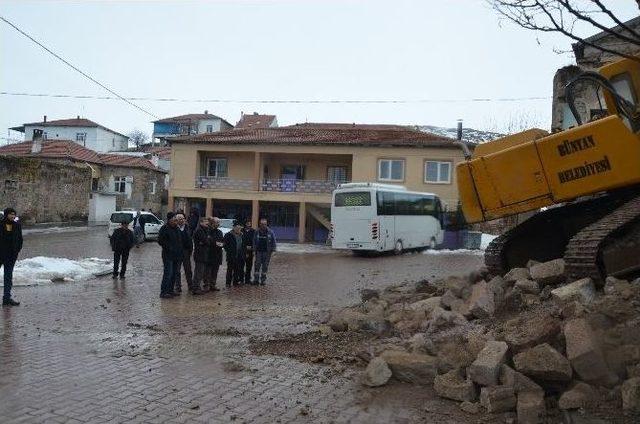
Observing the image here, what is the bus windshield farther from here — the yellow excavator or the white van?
the yellow excavator

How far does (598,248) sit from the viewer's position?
6.46 metres

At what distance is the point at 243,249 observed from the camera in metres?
14.5

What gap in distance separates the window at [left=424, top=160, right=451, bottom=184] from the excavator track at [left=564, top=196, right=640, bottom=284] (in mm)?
29332

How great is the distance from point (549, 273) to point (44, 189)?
1402 inches

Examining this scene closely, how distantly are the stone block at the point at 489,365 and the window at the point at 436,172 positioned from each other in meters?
31.3

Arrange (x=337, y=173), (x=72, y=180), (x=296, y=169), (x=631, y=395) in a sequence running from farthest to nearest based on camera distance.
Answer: (x=296, y=169) < (x=337, y=173) < (x=72, y=180) < (x=631, y=395)

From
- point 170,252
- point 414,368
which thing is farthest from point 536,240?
point 170,252

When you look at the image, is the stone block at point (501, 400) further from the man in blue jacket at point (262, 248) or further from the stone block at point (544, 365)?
the man in blue jacket at point (262, 248)

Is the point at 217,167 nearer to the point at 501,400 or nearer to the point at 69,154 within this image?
the point at 69,154

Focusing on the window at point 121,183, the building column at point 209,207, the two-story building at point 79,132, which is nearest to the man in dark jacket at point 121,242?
the building column at point 209,207

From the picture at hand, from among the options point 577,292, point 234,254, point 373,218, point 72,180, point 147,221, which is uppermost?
point 72,180

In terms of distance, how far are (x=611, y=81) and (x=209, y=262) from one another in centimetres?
840

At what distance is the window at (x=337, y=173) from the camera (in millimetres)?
40031

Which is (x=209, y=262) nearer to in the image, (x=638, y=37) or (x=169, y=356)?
(x=169, y=356)
